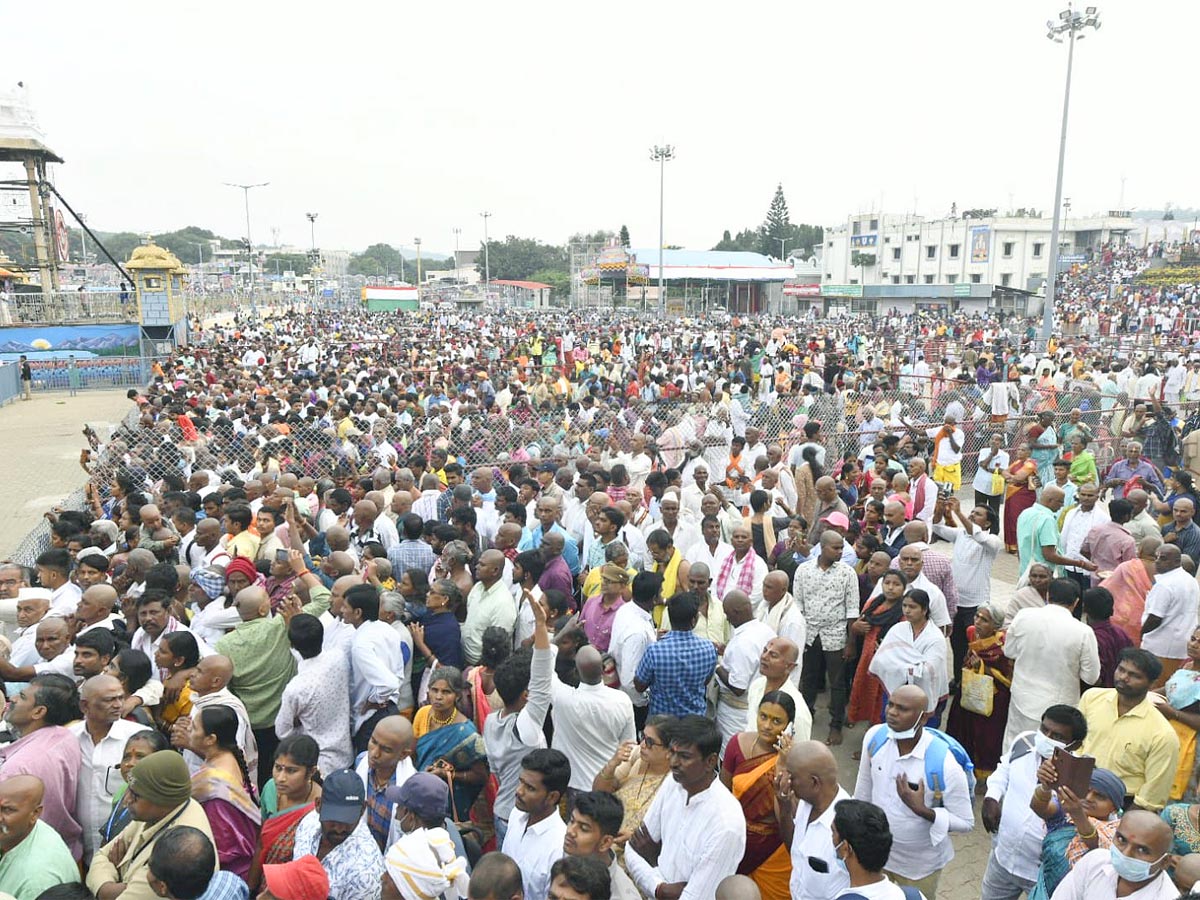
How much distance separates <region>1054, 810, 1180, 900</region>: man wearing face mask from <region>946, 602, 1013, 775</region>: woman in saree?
242 centimetres

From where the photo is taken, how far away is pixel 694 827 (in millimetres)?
3240

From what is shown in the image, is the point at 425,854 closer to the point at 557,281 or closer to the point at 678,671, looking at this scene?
the point at 678,671

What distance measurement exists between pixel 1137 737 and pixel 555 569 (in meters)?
Result: 3.49

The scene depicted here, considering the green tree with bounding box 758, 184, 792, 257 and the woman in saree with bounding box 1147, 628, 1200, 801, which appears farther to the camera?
the green tree with bounding box 758, 184, 792, 257

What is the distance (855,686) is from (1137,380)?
45.2ft

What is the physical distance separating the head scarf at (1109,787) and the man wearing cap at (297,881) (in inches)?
110

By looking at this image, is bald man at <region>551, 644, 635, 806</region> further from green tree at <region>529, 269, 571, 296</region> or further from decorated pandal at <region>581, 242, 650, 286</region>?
green tree at <region>529, 269, 571, 296</region>

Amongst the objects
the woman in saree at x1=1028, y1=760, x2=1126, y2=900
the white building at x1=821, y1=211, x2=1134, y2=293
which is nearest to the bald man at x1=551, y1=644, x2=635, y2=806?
the woman in saree at x1=1028, y1=760, x2=1126, y2=900

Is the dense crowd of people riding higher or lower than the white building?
lower

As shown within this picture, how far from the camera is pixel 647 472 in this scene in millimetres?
9414

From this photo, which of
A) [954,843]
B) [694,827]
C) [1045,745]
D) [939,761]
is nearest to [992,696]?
[954,843]

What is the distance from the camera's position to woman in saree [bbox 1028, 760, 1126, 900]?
3.09 metres

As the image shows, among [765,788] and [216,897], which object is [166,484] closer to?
[216,897]

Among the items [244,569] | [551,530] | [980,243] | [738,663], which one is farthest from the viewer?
[980,243]
